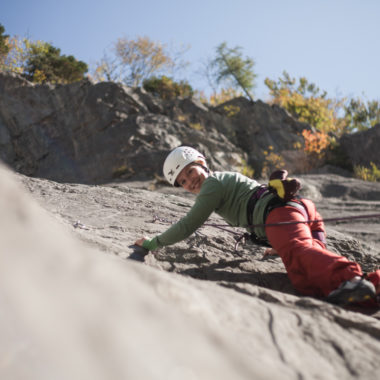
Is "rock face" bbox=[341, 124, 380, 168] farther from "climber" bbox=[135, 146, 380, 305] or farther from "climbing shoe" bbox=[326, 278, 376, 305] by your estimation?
"climbing shoe" bbox=[326, 278, 376, 305]

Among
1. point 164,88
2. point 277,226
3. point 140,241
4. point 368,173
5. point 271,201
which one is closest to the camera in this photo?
point 277,226

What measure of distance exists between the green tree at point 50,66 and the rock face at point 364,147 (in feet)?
32.8

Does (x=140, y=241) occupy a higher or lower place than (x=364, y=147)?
lower

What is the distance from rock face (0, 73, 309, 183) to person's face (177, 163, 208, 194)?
6401 millimetres

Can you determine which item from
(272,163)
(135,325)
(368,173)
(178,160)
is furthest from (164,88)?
(135,325)

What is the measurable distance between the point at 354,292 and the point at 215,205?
106 cm

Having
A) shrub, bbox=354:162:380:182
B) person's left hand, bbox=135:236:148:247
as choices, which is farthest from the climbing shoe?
shrub, bbox=354:162:380:182

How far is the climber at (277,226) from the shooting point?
1.72 metres

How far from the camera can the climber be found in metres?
1.72

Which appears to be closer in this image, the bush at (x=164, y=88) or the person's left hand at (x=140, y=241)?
the person's left hand at (x=140, y=241)

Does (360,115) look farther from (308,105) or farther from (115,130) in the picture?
(115,130)

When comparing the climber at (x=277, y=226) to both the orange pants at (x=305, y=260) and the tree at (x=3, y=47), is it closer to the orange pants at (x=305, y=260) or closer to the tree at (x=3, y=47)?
the orange pants at (x=305, y=260)

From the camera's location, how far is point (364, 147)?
34.7 feet

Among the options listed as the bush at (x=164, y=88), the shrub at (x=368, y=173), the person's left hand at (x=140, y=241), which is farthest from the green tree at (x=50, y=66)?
the person's left hand at (x=140, y=241)
